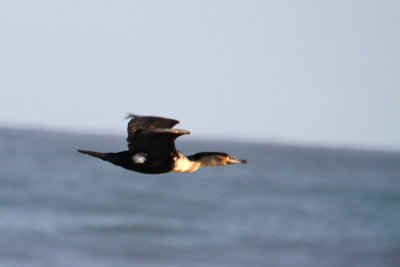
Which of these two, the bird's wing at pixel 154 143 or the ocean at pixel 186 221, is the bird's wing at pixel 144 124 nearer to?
the bird's wing at pixel 154 143

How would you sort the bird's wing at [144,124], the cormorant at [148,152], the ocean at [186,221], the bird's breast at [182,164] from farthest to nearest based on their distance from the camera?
the ocean at [186,221] < the bird's breast at [182,164] < the cormorant at [148,152] < the bird's wing at [144,124]

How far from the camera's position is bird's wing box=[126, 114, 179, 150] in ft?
42.2

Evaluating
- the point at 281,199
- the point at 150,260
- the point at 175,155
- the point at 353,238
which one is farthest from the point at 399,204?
the point at 175,155

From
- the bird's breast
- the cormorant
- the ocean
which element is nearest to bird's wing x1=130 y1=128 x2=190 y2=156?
the cormorant

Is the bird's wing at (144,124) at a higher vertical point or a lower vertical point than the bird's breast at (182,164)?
higher

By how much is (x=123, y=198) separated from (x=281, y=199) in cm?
578

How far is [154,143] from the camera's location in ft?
42.8

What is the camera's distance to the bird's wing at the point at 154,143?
12938 mm

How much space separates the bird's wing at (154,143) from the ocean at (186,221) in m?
11.3

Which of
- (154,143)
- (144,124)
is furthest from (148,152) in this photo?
(144,124)

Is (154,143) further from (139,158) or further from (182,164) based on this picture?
(182,164)

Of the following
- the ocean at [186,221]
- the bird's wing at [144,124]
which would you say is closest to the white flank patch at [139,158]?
the bird's wing at [144,124]

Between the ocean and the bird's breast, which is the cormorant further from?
the ocean

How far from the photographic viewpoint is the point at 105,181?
144 ft
